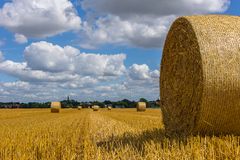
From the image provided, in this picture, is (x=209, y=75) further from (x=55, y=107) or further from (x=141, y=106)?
(x=55, y=107)

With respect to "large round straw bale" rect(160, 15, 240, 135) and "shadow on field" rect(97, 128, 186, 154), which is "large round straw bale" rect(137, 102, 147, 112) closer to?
"shadow on field" rect(97, 128, 186, 154)

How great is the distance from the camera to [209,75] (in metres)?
6.50

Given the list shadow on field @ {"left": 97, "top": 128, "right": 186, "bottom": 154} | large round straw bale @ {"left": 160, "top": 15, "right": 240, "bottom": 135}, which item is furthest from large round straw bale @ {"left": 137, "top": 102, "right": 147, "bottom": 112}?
large round straw bale @ {"left": 160, "top": 15, "right": 240, "bottom": 135}

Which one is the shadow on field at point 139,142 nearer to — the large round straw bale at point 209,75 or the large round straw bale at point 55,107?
the large round straw bale at point 209,75

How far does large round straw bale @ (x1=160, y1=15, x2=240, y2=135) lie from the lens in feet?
21.3

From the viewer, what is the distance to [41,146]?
22.7 ft

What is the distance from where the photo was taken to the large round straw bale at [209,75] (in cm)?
649

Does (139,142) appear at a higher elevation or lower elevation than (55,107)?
lower

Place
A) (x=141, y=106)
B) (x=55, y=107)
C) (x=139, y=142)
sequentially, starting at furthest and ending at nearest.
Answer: (x=55, y=107) → (x=141, y=106) → (x=139, y=142)

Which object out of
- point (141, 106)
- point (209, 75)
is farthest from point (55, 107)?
point (209, 75)

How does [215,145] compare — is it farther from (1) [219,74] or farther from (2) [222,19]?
(2) [222,19]

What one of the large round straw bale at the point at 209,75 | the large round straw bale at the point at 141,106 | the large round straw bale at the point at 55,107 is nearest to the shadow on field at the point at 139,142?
the large round straw bale at the point at 209,75

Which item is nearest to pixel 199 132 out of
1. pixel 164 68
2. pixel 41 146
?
pixel 164 68

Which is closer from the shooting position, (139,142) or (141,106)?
(139,142)
